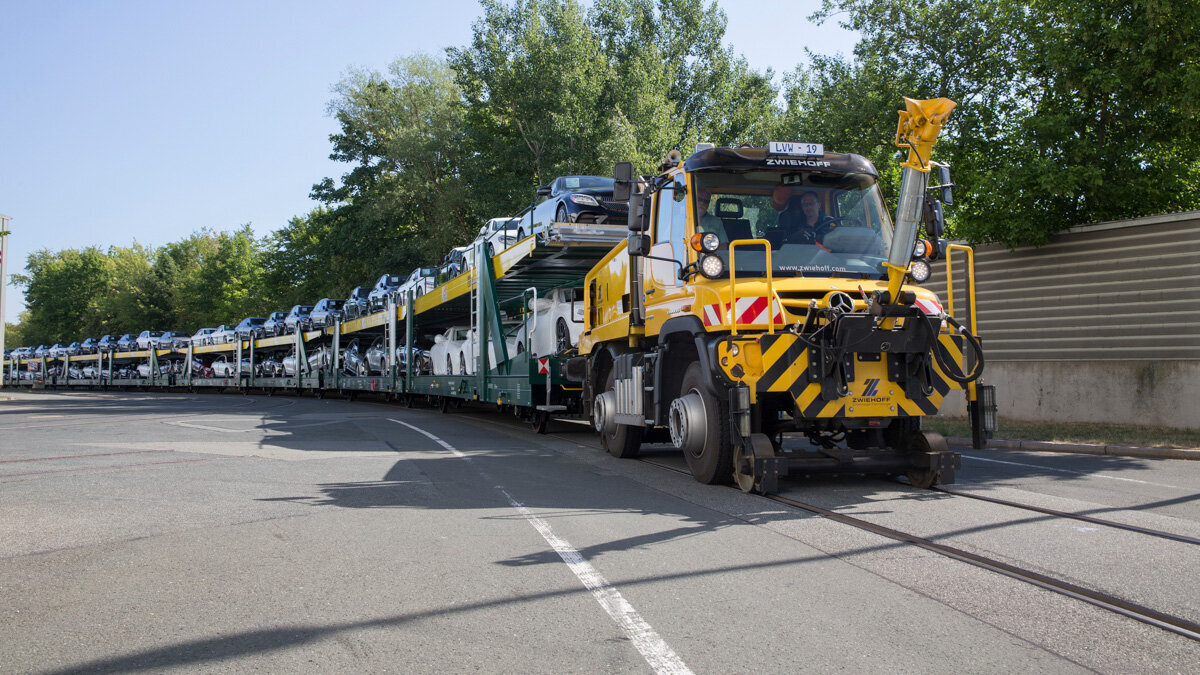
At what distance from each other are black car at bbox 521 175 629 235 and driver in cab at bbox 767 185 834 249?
Answer: 17.1ft

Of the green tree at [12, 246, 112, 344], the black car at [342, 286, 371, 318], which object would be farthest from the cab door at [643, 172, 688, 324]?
the green tree at [12, 246, 112, 344]

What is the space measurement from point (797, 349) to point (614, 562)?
291 centimetres

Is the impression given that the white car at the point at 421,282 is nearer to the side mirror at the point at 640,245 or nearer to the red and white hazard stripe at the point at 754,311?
the side mirror at the point at 640,245

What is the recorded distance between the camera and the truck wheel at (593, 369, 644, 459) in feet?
36.2

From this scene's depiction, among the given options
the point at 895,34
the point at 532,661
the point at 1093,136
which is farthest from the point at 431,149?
the point at 532,661

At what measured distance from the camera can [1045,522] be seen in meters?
6.58

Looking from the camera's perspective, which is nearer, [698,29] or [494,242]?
[494,242]

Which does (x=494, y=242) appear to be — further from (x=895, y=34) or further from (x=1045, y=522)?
(x=1045, y=522)

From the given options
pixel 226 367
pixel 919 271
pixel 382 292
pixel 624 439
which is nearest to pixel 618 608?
pixel 919 271

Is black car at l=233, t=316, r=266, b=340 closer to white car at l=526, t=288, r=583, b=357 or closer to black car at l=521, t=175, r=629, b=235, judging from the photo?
white car at l=526, t=288, r=583, b=357

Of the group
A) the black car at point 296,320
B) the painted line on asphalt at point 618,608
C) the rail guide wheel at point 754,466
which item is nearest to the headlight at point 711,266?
the rail guide wheel at point 754,466

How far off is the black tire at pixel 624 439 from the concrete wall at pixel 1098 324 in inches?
318

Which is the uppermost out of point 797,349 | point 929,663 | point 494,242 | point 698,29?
point 698,29

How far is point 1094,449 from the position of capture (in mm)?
12039
